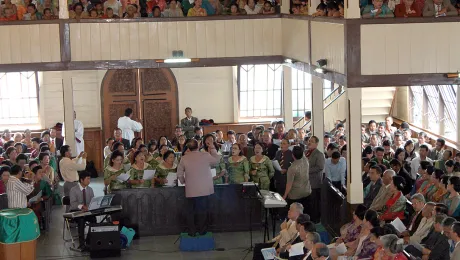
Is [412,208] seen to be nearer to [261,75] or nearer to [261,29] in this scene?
[261,29]

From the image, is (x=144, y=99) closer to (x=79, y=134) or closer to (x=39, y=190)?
(x=79, y=134)

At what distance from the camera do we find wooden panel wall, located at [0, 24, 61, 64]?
18.9 metres

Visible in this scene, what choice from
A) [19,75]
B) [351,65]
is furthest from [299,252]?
[19,75]

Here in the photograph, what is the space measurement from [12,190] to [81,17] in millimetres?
5227

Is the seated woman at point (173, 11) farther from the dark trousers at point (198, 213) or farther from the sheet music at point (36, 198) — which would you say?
the dark trousers at point (198, 213)

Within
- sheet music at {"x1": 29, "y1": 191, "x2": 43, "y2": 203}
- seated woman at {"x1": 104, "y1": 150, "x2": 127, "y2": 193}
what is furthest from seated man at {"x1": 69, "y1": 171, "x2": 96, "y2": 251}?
sheet music at {"x1": 29, "y1": 191, "x2": 43, "y2": 203}

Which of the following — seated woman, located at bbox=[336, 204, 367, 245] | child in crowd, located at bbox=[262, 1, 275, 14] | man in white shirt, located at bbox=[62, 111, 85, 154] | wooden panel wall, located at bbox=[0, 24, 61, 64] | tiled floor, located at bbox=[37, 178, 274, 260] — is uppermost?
child in crowd, located at bbox=[262, 1, 275, 14]

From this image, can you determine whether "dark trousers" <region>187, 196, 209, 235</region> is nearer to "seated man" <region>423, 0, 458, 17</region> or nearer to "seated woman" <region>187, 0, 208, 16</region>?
"seated man" <region>423, 0, 458, 17</region>

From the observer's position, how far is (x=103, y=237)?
1514 cm

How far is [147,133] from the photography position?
961 inches

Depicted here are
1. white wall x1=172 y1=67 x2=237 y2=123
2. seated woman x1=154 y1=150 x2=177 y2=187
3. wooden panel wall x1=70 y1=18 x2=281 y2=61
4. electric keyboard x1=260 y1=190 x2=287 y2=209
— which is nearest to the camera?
electric keyboard x1=260 y1=190 x2=287 y2=209

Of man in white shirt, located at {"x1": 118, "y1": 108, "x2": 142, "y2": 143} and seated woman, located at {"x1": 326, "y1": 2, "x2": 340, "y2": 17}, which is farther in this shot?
man in white shirt, located at {"x1": 118, "y1": 108, "x2": 142, "y2": 143}

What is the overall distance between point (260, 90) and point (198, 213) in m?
10.1

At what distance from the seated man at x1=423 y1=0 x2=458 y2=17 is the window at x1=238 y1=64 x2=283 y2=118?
29.6 ft
